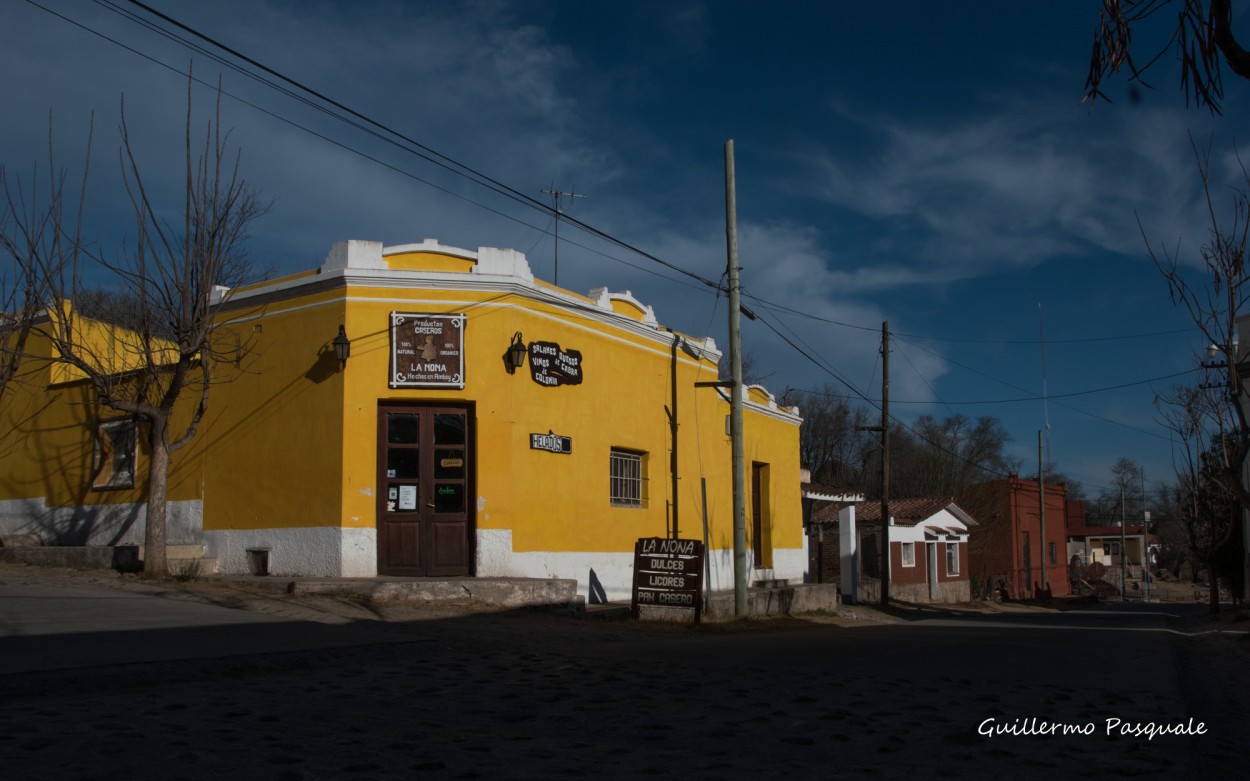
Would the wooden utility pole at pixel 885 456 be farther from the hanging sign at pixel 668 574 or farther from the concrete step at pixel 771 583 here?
the hanging sign at pixel 668 574

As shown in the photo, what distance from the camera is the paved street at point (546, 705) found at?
5.44 m

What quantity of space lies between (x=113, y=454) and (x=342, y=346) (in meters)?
6.75

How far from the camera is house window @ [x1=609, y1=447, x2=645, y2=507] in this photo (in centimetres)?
1852

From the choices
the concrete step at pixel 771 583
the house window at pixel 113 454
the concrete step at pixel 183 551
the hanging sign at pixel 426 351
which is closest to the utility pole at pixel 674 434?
the concrete step at pixel 771 583

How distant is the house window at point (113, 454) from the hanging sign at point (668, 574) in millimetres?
9737

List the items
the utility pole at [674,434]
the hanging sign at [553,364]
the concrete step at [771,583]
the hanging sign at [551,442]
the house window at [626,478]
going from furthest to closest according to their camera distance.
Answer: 1. the concrete step at [771,583]
2. the utility pole at [674,434]
3. the house window at [626,478]
4. the hanging sign at [553,364]
5. the hanging sign at [551,442]

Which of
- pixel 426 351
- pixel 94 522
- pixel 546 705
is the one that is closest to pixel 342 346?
pixel 426 351

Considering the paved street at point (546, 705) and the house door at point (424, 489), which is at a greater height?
the house door at point (424, 489)

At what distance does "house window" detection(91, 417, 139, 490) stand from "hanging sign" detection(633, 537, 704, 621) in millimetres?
9737

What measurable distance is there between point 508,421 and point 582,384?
1988 mm

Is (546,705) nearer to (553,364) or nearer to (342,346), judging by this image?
(342,346)

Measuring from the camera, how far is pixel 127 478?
18.4 meters

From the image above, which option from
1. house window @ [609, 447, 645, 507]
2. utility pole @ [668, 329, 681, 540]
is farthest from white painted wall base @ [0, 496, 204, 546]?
utility pole @ [668, 329, 681, 540]

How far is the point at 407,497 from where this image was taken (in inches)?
613
